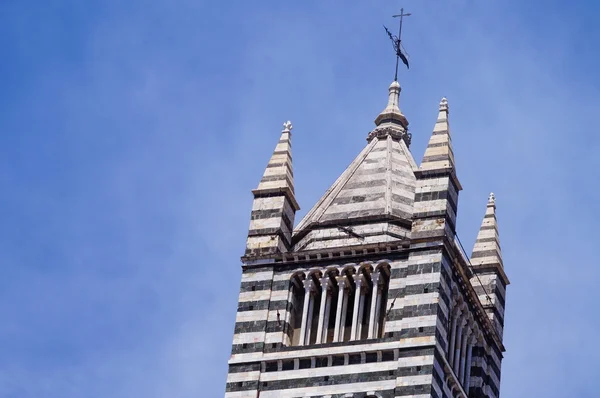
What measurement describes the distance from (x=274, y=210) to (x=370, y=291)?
330 cm

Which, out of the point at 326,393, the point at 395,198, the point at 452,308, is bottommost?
the point at 326,393

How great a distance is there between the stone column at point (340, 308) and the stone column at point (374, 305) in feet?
2.12

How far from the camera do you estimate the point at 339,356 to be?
148ft

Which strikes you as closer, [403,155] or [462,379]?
[462,379]

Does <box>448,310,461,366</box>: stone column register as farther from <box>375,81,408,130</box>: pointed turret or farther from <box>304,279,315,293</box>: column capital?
<box>375,81,408,130</box>: pointed turret

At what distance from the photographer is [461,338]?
47156 mm

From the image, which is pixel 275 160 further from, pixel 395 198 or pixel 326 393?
pixel 326 393

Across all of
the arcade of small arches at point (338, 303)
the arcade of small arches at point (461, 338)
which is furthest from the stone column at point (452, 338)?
the arcade of small arches at point (338, 303)

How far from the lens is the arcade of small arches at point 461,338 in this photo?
4641cm

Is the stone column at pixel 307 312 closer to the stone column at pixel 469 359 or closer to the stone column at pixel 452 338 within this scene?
the stone column at pixel 452 338

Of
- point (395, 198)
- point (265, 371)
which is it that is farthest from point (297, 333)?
point (395, 198)

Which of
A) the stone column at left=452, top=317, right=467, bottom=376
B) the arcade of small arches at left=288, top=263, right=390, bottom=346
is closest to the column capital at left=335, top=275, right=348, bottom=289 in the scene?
the arcade of small arches at left=288, top=263, right=390, bottom=346

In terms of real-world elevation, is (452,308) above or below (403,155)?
below

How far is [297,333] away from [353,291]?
162 cm
